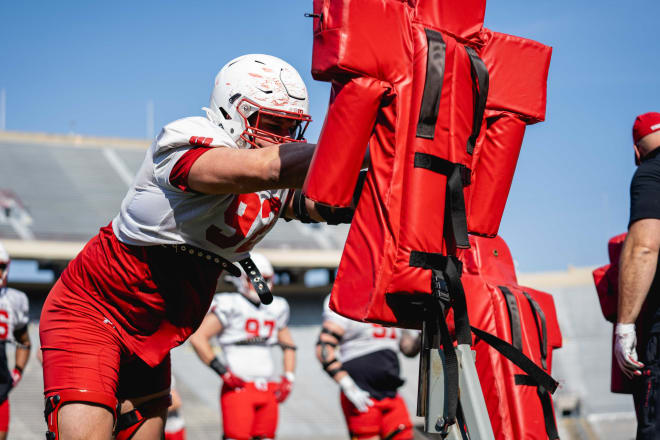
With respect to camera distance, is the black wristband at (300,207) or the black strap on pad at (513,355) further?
the black wristband at (300,207)

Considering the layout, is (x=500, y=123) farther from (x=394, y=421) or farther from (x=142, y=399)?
(x=394, y=421)

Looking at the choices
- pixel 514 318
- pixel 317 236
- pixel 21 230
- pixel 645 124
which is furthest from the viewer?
pixel 317 236

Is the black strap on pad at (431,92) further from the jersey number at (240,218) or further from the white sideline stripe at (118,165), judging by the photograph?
the white sideline stripe at (118,165)

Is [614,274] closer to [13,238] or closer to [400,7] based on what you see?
[400,7]

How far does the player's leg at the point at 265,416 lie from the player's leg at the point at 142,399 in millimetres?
3851

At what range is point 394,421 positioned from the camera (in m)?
7.36

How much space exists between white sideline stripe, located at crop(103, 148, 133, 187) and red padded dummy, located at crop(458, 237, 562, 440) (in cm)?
2583

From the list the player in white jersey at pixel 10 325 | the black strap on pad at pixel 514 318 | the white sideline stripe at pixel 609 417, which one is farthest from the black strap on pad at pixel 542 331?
the white sideline stripe at pixel 609 417

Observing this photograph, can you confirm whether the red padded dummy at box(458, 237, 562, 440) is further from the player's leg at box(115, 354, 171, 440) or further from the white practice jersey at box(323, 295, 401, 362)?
the white practice jersey at box(323, 295, 401, 362)

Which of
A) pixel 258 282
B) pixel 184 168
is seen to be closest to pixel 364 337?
pixel 258 282

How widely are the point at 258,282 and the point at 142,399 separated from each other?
77 centimetres

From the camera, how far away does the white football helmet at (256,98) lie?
299cm

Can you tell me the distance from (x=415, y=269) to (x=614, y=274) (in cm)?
245

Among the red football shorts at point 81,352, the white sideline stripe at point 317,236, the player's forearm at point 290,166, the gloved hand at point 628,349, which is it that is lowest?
the white sideline stripe at point 317,236
